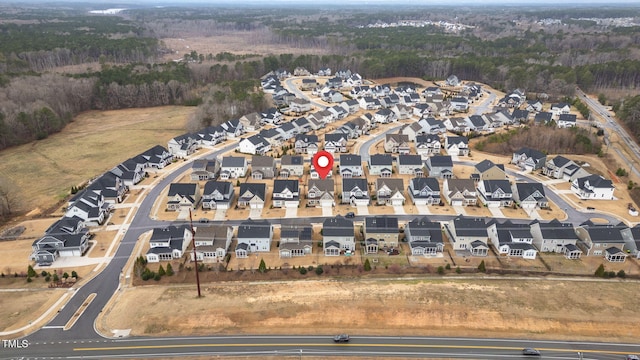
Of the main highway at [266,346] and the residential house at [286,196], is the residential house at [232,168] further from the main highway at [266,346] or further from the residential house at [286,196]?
the main highway at [266,346]

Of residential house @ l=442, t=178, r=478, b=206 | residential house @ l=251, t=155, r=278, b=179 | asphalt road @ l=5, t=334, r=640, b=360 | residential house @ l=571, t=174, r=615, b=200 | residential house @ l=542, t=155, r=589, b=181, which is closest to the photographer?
asphalt road @ l=5, t=334, r=640, b=360

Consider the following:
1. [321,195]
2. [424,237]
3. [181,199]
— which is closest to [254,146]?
[181,199]

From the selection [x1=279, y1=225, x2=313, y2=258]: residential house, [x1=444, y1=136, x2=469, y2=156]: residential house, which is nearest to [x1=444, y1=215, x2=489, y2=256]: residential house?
[x1=279, y1=225, x2=313, y2=258]: residential house

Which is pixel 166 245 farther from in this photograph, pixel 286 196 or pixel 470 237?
pixel 470 237

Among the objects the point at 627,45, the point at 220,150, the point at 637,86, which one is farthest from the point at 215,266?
the point at 627,45

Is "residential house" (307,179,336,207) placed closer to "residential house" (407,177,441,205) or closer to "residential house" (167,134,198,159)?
"residential house" (407,177,441,205)

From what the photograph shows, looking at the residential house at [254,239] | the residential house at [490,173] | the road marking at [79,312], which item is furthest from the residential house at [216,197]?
the residential house at [490,173]

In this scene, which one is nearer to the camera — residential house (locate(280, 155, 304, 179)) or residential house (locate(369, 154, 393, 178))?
residential house (locate(280, 155, 304, 179))
